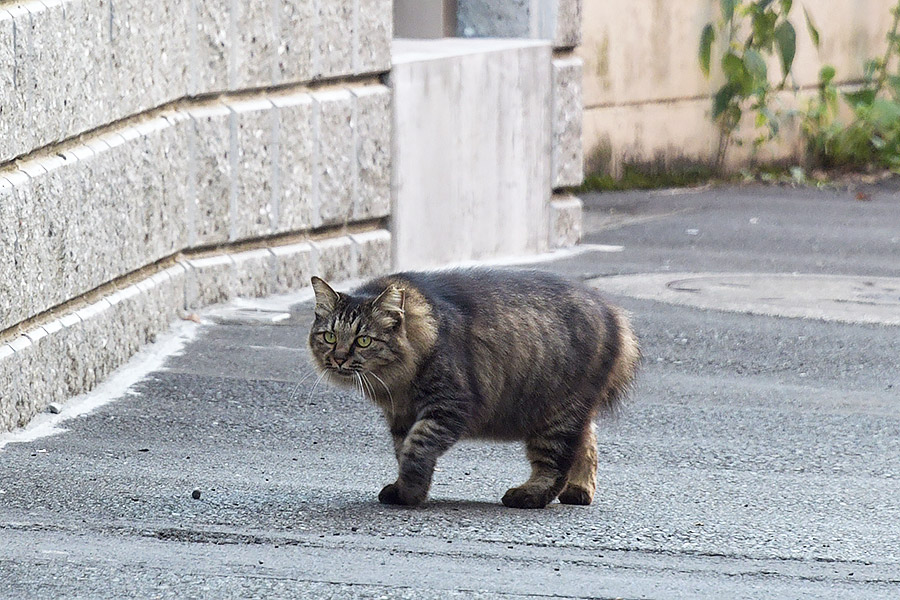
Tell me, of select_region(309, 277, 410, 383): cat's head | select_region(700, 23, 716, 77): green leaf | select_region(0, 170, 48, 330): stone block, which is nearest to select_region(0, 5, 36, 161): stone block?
select_region(0, 170, 48, 330): stone block

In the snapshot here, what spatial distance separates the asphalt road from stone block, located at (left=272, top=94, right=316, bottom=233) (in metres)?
0.66

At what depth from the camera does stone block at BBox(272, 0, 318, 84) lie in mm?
8031

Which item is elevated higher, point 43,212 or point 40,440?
point 43,212

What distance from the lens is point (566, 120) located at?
34.1 feet

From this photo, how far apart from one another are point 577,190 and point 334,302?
27.6ft

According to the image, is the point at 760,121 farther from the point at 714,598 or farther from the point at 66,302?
the point at 714,598

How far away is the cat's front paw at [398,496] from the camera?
4723mm

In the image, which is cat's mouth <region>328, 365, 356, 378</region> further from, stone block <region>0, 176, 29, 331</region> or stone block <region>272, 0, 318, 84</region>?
stone block <region>272, 0, 318, 84</region>

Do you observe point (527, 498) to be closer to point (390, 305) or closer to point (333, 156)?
point (390, 305)

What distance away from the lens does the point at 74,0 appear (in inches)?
233

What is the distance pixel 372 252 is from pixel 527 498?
4.17 metres

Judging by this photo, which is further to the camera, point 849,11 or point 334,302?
point 849,11

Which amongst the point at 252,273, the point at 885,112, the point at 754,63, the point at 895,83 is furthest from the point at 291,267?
the point at 895,83

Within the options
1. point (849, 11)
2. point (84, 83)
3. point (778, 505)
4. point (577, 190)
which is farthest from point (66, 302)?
point (849, 11)
